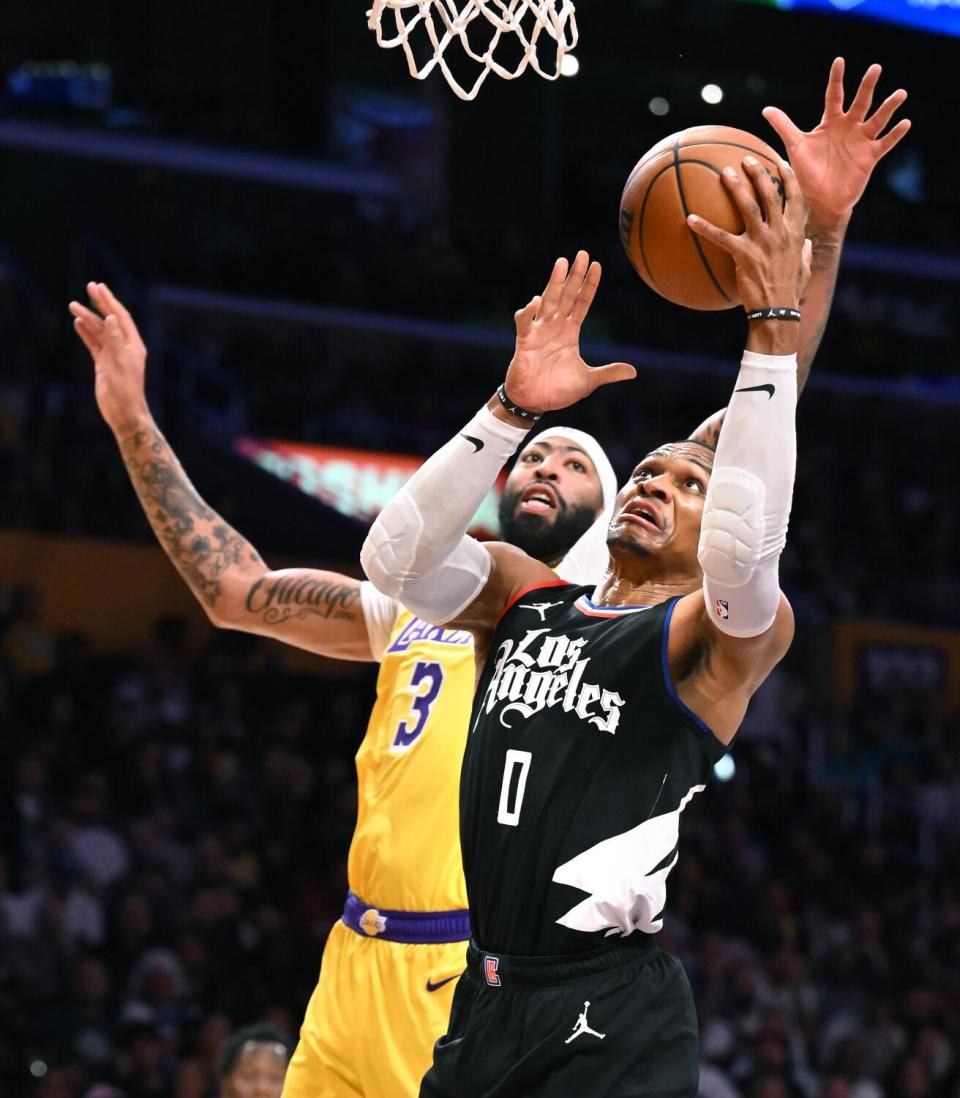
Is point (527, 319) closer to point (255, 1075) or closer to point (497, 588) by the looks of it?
point (497, 588)

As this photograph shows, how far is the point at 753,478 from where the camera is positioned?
11.5ft

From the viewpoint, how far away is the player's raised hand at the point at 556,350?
12.9 feet

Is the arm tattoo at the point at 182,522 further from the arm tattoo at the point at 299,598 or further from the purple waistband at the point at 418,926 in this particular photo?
the purple waistband at the point at 418,926

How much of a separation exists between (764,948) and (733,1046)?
1789 mm

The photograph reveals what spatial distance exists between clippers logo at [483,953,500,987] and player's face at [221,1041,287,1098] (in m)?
2.55

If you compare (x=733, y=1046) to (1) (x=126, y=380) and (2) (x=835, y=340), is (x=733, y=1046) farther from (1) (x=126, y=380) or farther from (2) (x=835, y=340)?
(2) (x=835, y=340)

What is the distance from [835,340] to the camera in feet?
74.1

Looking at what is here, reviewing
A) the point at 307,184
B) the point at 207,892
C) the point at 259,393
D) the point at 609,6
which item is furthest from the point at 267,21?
the point at 207,892

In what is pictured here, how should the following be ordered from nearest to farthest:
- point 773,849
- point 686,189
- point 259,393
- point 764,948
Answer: point 686,189
point 764,948
point 773,849
point 259,393

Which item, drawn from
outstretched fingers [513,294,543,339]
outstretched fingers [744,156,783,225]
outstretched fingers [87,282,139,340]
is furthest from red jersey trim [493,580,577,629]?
outstretched fingers [87,282,139,340]

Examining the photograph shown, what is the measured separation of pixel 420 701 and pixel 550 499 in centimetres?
72

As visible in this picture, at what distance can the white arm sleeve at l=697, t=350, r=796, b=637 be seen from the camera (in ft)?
11.4

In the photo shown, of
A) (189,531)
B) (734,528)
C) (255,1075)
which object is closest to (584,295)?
(734,528)

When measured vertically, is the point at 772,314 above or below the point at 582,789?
above
